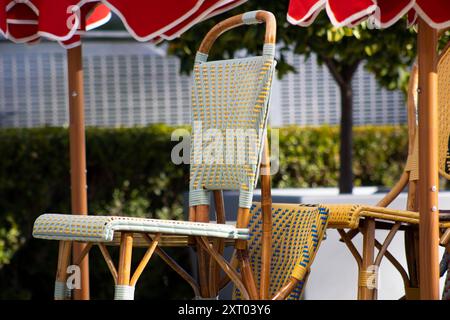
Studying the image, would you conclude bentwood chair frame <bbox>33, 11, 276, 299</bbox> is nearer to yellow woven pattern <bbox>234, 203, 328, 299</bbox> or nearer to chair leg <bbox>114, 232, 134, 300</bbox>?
chair leg <bbox>114, 232, 134, 300</bbox>

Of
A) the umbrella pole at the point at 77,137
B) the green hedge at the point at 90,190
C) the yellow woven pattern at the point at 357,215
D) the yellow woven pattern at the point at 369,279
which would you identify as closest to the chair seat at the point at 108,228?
the yellow woven pattern at the point at 357,215

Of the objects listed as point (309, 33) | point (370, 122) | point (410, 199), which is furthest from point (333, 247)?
point (370, 122)

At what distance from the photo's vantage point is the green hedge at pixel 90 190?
6.09m

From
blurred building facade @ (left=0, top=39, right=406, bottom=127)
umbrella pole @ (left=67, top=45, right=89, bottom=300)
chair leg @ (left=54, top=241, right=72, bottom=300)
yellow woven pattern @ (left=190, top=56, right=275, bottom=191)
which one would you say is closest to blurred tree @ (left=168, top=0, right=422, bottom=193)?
umbrella pole @ (left=67, top=45, right=89, bottom=300)

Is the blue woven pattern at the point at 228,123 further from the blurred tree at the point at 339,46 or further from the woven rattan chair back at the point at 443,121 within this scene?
the blurred tree at the point at 339,46

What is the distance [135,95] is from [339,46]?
3990 mm

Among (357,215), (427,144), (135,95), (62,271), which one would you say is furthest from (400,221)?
(135,95)

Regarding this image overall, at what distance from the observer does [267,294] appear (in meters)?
2.85

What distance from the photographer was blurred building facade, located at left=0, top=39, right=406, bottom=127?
8.72 metres

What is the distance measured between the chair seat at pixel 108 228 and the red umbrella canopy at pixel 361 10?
682 mm

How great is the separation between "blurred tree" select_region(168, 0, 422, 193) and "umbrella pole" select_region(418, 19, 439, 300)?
5.37 feet

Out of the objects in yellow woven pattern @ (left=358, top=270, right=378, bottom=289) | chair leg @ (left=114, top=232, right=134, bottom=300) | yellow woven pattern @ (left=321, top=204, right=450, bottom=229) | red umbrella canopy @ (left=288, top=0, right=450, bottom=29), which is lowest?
yellow woven pattern @ (left=358, top=270, right=378, bottom=289)
